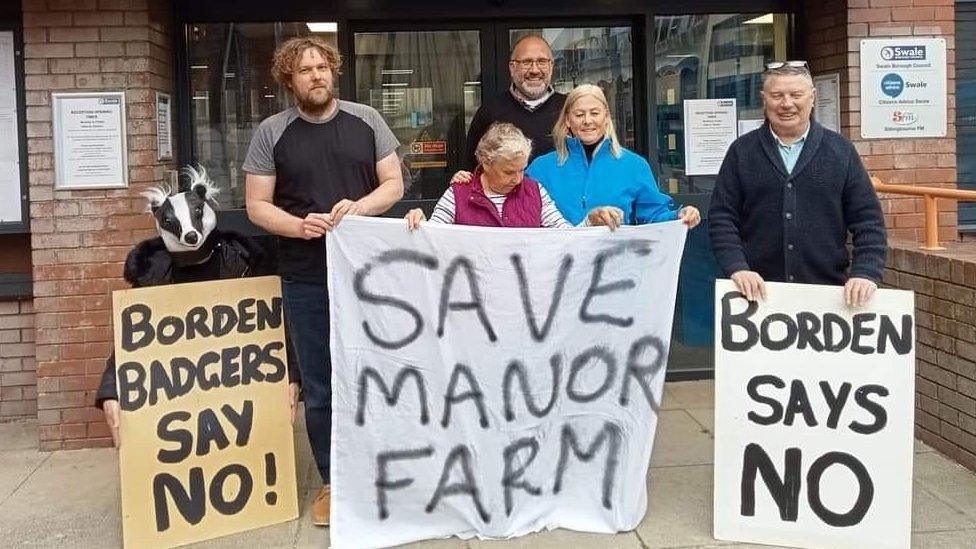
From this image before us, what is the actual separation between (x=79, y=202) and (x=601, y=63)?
3.13 m

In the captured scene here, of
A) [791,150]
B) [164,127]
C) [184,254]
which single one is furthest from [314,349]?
[791,150]

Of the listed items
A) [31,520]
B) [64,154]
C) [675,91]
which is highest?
[675,91]

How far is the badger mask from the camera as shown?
3.72 meters

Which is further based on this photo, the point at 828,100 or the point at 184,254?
the point at 828,100

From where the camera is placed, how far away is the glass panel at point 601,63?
5.84m

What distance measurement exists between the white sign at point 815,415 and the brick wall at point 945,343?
1.11 m

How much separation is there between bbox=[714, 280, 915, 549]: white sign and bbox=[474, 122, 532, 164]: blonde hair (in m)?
0.92

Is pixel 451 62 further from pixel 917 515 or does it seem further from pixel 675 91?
pixel 917 515

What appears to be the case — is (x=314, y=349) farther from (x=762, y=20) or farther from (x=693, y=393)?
(x=762, y=20)

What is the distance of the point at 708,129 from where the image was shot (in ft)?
19.3

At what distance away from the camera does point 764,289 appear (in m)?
3.57

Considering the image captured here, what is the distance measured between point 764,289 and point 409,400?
4.68ft

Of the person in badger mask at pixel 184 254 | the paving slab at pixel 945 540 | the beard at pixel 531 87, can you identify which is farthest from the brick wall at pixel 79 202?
the paving slab at pixel 945 540

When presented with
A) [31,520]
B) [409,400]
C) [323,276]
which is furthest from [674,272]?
[31,520]
